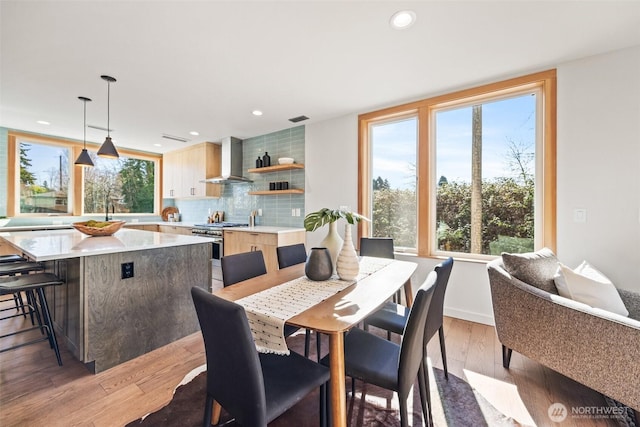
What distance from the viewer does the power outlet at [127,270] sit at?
203 cm

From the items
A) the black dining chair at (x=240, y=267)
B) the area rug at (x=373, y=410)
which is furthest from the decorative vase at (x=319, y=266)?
the area rug at (x=373, y=410)

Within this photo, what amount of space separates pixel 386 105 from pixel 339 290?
259 centimetres

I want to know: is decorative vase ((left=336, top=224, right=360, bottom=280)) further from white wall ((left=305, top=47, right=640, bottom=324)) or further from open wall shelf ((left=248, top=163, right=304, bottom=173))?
open wall shelf ((left=248, top=163, right=304, bottom=173))

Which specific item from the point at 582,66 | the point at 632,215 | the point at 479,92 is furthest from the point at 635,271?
the point at 479,92

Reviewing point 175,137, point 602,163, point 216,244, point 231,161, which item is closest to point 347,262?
point 602,163

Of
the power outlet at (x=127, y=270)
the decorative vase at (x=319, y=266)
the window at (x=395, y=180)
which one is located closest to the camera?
the decorative vase at (x=319, y=266)

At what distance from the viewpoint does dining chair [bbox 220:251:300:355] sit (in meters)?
1.70

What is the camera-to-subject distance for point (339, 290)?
4.80 ft

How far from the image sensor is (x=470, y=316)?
2750mm

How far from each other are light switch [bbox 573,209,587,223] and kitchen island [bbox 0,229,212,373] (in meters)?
3.32

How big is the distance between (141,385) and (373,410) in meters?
1.52

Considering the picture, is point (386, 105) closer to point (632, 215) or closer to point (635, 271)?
point (632, 215)

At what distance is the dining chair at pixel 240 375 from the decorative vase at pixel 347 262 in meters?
0.58

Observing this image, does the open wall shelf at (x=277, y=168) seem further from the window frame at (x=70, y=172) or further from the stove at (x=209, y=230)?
the window frame at (x=70, y=172)
